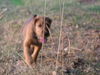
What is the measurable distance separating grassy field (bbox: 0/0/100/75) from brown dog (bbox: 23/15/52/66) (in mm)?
196

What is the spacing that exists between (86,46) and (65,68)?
6.46ft

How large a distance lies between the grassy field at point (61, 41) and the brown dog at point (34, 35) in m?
0.20

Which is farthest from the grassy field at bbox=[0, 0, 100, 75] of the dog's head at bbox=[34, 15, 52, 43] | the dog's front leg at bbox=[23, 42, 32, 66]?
the dog's head at bbox=[34, 15, 52, 43]

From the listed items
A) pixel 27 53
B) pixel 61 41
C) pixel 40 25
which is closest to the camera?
pixel 40 25

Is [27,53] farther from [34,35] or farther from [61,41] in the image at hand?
[61,41]

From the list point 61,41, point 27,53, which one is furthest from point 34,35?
point 61,41

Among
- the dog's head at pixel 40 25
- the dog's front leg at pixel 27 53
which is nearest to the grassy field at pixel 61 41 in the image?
the dog's front leg at pixel 27 53

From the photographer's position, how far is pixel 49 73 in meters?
5.75

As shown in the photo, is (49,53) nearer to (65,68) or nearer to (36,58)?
(36,58)

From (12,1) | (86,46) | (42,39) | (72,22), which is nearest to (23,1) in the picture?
(12,1)

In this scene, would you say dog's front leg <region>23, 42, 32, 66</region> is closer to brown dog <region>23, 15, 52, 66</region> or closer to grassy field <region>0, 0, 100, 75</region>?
brown dog <region>23, 15, 52, 66</region>

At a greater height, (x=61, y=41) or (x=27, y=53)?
(x=27, y=53)

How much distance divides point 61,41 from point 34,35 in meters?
1.99

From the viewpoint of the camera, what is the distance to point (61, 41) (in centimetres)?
859
